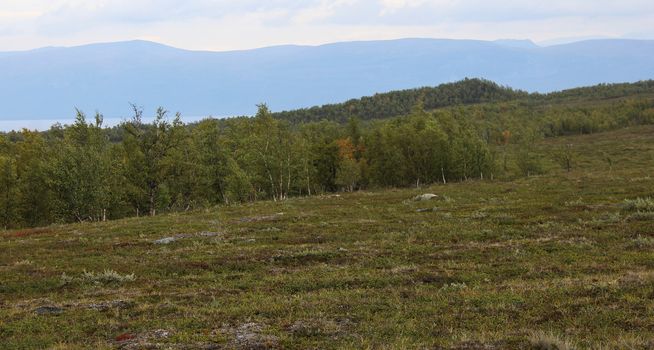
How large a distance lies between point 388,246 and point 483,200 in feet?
75.4

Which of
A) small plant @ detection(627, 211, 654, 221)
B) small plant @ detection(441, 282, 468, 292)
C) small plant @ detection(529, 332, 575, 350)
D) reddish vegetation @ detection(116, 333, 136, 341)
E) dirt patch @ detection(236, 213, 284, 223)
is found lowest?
small plant @ detection(627, 211, 654, 221)

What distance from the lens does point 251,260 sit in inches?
836

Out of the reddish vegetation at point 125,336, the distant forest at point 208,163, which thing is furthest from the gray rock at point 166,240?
the distant forest at point 208,163

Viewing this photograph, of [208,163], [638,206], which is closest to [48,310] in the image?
[638,206]

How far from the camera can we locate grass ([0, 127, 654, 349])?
10.7m

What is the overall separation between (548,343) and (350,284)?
8064mm

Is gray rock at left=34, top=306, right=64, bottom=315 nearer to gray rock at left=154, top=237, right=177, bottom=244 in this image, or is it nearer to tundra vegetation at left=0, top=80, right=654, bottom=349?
tundra vegetation at left=0, top=80, right=654, bottom=349

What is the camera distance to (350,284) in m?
16.3

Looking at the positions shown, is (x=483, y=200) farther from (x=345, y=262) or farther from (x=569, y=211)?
(x=345, y=262)

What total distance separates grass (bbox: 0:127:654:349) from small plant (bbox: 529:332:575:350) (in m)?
0.03

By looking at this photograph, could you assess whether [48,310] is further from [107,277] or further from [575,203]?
[575,203]

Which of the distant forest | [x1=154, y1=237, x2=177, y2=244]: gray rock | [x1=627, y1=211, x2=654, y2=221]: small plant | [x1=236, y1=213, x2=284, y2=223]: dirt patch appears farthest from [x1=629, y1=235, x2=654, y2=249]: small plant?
the distant forest

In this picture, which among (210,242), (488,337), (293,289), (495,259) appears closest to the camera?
(488,337)

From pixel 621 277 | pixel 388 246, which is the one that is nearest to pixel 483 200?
pixel 388 246
